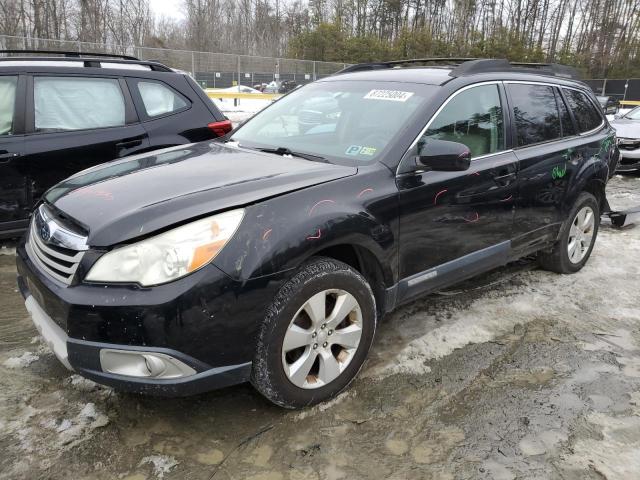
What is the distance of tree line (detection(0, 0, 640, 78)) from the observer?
36.7 meters

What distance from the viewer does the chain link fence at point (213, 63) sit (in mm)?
16500

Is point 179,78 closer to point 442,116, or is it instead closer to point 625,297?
point 442,116

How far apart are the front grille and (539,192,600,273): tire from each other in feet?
12.3

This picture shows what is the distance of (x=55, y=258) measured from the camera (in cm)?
246

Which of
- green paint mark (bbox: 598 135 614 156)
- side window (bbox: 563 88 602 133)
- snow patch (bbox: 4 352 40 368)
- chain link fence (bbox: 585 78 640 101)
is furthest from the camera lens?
chain link fence (bbox: 585 78 640 101)

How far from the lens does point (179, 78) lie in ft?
17.8

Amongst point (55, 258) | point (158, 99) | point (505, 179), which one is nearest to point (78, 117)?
point (158, 99)

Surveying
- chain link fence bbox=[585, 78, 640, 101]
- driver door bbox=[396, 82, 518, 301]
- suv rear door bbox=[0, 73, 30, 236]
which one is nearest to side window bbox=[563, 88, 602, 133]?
driver door bbox=[396, 82, 518, 301]

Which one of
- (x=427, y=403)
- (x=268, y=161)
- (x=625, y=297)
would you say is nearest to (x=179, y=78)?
(x=268, y=161)

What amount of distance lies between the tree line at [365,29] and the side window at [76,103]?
32.1 metres

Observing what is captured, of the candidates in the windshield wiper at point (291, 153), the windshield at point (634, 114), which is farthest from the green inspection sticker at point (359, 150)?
the windshield at point (634, 114)

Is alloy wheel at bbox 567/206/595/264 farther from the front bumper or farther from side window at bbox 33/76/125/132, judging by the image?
side window at bbox 33/76/125/132

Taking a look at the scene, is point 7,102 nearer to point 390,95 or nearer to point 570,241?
point 390,95

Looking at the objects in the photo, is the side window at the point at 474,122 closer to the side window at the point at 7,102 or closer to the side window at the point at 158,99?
the side window at the point at 158,99
